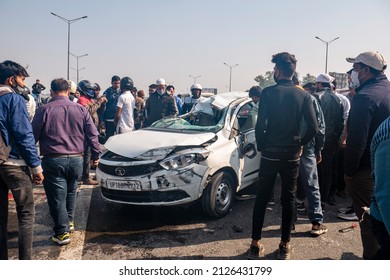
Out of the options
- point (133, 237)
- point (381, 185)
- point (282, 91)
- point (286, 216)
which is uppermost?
point (282, 91)

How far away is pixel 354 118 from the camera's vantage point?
2.91 metres

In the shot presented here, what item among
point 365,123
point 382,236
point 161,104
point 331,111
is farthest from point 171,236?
point 161,104

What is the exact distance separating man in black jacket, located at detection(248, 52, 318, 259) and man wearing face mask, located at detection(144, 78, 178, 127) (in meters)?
4.09

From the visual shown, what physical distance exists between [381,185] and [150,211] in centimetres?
350

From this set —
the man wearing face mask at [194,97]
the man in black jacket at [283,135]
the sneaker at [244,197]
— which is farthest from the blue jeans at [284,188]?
the man wearing face mask at [194,97]

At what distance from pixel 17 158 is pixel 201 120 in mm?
2953

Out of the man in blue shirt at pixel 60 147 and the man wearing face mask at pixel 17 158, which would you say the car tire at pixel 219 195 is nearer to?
the man in blue shirt at pixel 60 147

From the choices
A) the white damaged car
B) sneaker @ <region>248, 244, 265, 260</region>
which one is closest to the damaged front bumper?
the white damaged car

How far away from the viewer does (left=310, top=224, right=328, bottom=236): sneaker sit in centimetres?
378

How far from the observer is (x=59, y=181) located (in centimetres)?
351

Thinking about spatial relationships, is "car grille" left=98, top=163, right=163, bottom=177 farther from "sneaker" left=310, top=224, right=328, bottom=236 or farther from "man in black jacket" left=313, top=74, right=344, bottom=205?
"man in black jacket" left=313, top=74, right=344, bottom=205

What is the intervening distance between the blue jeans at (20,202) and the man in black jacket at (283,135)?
6.89 ft
